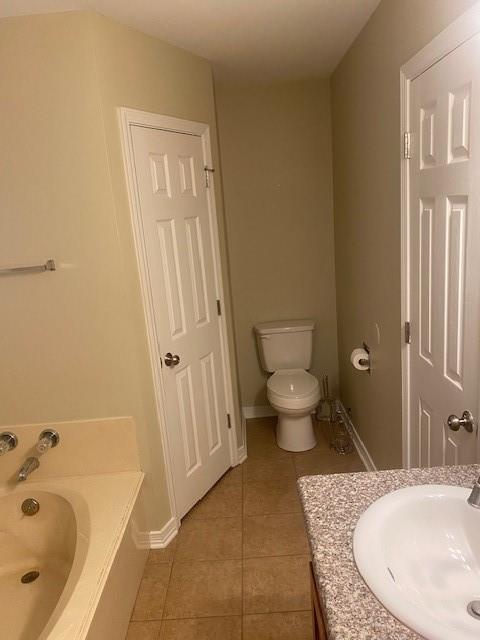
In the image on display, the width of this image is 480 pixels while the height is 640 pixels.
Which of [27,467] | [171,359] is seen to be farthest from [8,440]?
[171,359]

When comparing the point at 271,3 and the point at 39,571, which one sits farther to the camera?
the point at 39,571

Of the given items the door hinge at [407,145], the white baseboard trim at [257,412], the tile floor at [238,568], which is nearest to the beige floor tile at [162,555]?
the tile floor at [238,568]

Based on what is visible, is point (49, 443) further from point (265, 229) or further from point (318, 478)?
point (265, 229)

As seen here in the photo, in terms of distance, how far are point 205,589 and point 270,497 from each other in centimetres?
73

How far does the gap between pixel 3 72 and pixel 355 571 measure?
7.07ft

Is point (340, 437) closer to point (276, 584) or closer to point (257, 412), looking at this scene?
point (257, 412)

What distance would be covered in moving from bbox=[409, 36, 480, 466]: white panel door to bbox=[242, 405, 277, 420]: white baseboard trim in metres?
1.87

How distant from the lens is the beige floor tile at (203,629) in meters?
1.92

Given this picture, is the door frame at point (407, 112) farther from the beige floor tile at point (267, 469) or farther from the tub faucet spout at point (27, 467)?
the tub faucet spout at point (27, 467)

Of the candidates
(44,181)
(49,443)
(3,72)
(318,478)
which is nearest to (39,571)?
(49,443)

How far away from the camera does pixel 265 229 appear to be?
3479 mm

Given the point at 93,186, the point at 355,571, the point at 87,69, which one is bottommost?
the point at 355,571

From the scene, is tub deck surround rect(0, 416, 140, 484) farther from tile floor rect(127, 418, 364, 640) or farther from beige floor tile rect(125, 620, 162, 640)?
beige floor tile rect(125, 620, 162, 640)

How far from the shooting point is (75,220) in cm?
209
